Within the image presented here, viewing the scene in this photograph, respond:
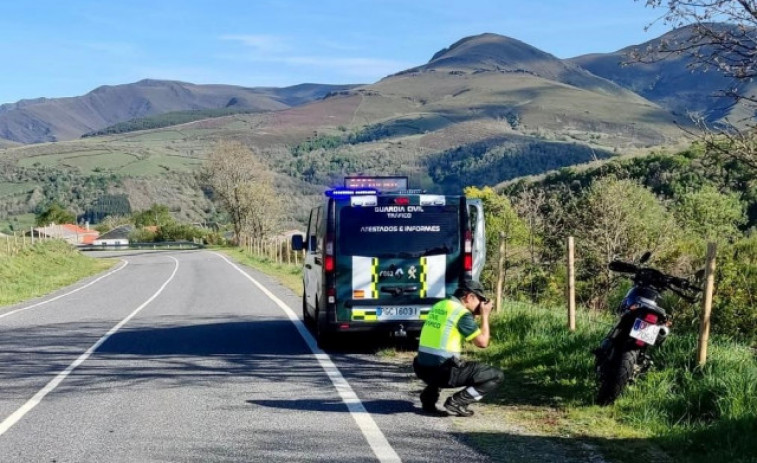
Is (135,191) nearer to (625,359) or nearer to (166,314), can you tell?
(166,314)

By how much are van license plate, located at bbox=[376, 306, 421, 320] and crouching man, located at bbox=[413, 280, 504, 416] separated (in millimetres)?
3050

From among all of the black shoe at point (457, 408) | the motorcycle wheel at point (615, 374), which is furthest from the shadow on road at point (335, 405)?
the motorcycle wheel at point (615, 374)

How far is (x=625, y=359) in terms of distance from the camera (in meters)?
7.01

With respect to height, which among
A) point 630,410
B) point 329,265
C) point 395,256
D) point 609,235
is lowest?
point 630,410

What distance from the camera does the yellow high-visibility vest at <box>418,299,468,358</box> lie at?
7172 mm

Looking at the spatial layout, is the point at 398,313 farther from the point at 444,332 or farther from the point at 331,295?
the point at 444,332

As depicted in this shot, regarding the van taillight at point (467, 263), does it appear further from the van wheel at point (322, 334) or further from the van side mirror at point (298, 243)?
the van side mirror at point (298, 243)

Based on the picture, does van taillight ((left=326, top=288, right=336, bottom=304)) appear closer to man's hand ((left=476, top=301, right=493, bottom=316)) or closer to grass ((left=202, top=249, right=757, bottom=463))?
grass ((left=202, top=249, right=757, bottom=463))

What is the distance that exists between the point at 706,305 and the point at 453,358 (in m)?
2.32

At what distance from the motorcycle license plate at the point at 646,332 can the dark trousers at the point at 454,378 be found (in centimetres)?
129

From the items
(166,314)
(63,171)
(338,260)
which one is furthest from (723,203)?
(63,171)

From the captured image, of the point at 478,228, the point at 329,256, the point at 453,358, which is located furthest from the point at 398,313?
the point at 478,228

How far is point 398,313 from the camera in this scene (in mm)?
10414

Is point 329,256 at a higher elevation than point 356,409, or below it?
higher
